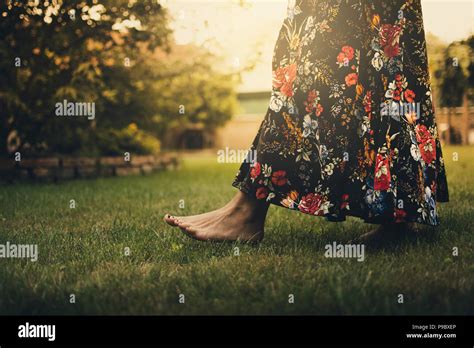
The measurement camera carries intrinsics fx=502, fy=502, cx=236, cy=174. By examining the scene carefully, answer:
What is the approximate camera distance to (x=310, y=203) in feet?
6.08

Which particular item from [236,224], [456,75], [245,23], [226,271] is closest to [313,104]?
[236,224]

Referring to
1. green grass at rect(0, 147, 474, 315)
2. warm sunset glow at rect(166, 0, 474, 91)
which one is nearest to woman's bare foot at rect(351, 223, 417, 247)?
green grass at rect(0, 147, 474, 315)

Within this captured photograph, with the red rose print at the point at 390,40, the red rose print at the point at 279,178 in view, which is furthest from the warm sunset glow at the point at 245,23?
the red rose print at the point at 279,178

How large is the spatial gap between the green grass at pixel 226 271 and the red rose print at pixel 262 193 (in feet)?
0.66

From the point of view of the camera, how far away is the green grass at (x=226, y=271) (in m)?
1.36

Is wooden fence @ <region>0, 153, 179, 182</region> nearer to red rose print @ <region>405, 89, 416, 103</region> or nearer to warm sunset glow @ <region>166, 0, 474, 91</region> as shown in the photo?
warm sunset glow @ <region>166, 0, 474, 91</region>

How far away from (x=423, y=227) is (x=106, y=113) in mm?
3890

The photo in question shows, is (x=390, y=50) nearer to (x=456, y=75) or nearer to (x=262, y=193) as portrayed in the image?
(x=262, y=193)

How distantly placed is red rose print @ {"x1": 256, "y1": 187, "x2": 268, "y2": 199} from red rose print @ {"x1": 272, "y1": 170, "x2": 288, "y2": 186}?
5 cm

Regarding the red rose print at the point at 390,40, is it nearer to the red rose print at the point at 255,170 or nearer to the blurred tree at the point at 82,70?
the red rose print at the point at 255,170

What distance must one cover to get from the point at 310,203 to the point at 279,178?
0.15 meters

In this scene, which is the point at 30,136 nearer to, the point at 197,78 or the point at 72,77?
the point at 72,77

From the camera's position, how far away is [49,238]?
7.13 feet

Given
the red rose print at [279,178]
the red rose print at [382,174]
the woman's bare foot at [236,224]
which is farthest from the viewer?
the woman's bare foot at [236,224]
